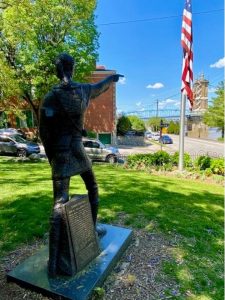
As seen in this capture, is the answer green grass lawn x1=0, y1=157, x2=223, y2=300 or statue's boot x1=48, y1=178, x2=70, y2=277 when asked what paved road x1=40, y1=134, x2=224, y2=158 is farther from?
statue's boot x1=48, y1=178, x2=70, y2=277

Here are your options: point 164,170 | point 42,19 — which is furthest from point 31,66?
point 164,170

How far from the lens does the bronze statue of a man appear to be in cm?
Answer: 283

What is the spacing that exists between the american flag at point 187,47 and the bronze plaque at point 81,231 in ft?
25.6

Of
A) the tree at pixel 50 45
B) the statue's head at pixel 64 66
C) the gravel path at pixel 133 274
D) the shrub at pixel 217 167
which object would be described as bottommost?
the gravel path at pixel 133 274

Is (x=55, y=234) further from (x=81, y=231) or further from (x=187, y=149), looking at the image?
(x=187, y=149)

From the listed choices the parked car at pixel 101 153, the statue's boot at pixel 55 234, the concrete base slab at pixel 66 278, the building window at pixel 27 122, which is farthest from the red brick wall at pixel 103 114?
the statue's boot at pixel 55 234

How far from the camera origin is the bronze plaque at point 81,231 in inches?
116

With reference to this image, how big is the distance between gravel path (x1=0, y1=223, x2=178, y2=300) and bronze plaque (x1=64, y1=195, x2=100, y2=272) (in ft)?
1.16

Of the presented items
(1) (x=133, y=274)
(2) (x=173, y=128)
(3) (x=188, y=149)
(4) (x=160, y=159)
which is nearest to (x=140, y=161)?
(4) (x=160, y=159)

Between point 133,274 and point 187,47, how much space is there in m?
8.59

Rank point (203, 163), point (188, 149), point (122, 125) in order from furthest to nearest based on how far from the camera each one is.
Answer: point (122, 125), point (188, 149), point (203, 163)

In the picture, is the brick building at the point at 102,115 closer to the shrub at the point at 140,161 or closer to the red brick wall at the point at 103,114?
the red brick wall at the point at 103,114

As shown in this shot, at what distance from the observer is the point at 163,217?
501 centimetres

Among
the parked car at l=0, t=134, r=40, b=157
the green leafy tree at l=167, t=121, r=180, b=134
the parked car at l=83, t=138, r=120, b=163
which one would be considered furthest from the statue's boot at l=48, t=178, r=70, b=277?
the green leafy tree at l=167, t=121, r=180, b=134
